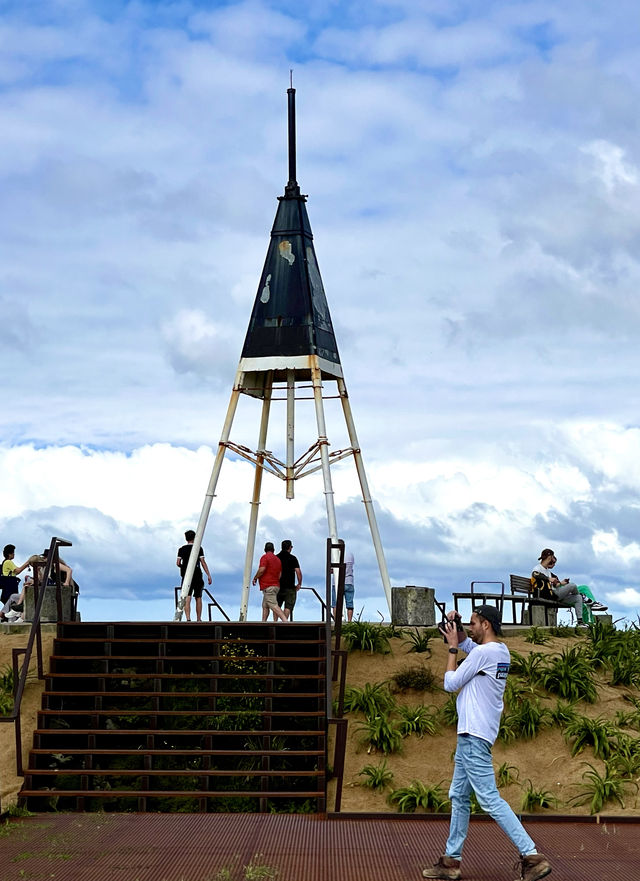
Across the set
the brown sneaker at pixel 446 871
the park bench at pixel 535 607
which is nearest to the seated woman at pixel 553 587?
the park bench at pixel 535 607

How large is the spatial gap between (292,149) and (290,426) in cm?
535

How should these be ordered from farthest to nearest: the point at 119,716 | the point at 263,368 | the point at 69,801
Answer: the point at 263,368 < the point at 119,716 < the point at 69,801

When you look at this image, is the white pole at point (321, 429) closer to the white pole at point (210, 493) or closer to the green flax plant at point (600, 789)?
the white pole at point (210, 493)

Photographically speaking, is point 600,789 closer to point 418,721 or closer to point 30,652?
point 418,721

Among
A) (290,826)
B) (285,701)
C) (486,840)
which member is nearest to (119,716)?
(285,701)

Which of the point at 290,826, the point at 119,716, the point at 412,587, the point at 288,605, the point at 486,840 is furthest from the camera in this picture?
the point at 288,605

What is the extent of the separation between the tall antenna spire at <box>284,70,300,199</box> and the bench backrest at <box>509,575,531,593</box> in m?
Answer: 8.16

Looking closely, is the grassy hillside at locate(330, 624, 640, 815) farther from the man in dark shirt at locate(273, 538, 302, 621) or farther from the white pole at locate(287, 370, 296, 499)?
the white pole at locate(287, 370, 296, 499)

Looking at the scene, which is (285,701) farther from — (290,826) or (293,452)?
(293,452)

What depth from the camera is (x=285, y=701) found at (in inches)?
542

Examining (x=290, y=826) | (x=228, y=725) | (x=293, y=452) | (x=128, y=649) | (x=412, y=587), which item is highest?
(x=293, y=452)

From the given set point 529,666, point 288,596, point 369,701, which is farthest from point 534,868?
point 288,596

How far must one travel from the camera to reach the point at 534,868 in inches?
323

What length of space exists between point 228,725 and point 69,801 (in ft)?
6.48
